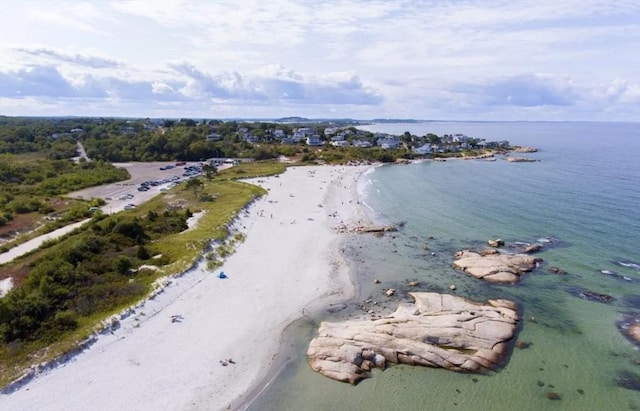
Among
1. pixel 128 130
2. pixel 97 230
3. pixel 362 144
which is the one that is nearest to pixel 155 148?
pixel 128 130

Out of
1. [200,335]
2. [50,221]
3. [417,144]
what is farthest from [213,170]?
[417,144]

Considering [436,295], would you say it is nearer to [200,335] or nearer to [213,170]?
[200,335]

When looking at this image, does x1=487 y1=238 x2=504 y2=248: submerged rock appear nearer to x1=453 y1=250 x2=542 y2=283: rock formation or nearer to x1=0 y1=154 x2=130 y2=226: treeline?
x1=453 y1=250 x2=542 y2=283: rock formation

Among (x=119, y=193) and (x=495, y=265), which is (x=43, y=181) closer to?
(x=119, y=193)

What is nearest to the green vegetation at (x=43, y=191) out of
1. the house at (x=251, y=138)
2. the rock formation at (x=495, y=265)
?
the rock formation at (x=495, y=265)

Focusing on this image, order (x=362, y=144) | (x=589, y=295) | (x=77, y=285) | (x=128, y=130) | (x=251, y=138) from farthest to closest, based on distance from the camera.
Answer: (x=128, y=130) → (x=251, y=138) → (x=362, y=144) → (x=589, y=295) → (x=77, y=285)
